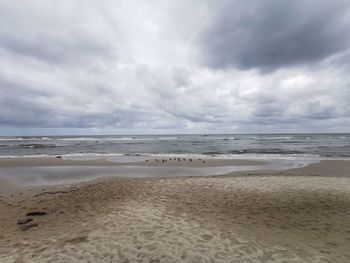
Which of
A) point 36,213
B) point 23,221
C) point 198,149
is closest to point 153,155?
point 198,149

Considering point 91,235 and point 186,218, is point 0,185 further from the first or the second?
point 186,218

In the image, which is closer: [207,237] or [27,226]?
[207,237]

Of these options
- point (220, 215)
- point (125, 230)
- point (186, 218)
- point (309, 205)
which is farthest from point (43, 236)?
point (309, 205)

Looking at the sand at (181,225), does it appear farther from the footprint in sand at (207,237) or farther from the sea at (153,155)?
the sea at (153,155)

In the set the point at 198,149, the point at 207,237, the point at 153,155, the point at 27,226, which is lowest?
the point at 207,237

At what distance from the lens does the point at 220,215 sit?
685cm

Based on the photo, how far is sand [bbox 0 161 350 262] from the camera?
459cm

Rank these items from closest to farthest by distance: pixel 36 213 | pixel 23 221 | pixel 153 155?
pixel 23 221 → pixel 36 213 → pixel 153 155

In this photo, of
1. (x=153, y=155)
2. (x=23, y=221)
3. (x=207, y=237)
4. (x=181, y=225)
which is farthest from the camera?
(x=153, y=155)

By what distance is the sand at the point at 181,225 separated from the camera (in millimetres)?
4586

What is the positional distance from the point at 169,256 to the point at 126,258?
0.85 metres

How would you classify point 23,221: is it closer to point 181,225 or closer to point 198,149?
point 181,225


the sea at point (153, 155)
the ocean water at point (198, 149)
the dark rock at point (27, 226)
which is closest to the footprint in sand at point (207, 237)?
the dark rock at point (27, 226)

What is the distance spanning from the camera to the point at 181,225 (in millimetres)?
5918
